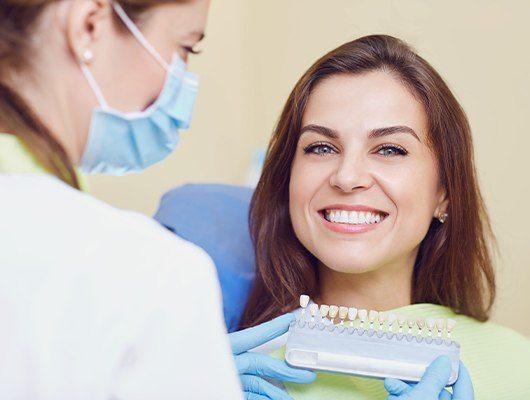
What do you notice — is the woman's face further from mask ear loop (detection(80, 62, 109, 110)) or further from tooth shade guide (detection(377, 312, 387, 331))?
mask ear loop (detection(80, 62, 109, 110))

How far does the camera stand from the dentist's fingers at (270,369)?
121cm

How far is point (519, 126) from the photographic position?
1.85 meters

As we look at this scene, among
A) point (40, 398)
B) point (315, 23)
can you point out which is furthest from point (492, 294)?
point (40, 398)

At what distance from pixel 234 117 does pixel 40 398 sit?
178 cm

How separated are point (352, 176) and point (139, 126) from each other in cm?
43

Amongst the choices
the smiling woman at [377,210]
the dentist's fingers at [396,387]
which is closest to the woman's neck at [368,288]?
the smiling woman at [377,210]

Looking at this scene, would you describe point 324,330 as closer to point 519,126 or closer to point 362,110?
point 362,110

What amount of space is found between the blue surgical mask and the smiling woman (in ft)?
1.11

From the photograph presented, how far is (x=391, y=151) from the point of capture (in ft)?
4.52

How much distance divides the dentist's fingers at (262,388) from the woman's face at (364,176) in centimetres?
27

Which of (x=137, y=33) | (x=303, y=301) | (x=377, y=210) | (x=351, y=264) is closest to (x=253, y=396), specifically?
(x=303, y=301)

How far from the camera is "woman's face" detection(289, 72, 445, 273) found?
1341 mm

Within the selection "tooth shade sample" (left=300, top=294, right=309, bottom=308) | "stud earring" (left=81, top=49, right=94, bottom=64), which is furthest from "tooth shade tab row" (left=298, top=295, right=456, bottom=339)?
"stud earring" (left=81, top=49, right=94, bottom=64)

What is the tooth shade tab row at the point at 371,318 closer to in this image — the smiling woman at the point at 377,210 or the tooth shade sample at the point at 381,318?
the tooth shade sample at the point at 381,318
